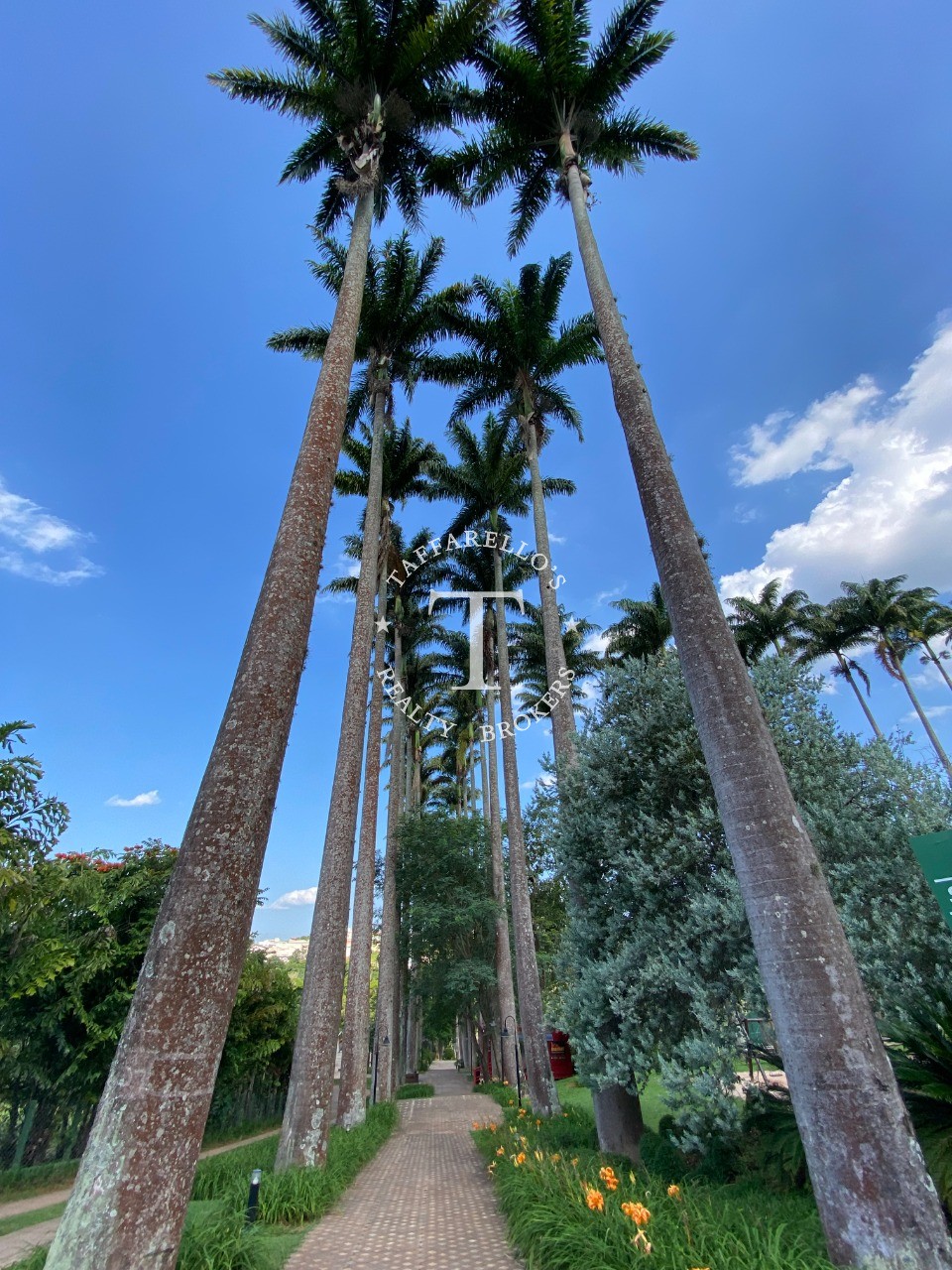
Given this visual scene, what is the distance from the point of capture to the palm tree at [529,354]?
48.4ft

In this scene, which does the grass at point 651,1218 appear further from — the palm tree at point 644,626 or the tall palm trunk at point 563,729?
the palm tree at point 644,626

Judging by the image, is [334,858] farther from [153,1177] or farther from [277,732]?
[153,1177]

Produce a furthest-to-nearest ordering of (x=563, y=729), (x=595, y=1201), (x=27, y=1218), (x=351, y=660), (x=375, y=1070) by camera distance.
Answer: (x=375, y=1070) → (x=351, y=660) → (x=563, y=729) → (x=27, y=1218) → (x=595, y=1201)

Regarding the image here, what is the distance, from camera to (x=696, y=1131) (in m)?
5.42

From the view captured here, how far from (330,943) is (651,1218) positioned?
6588mm

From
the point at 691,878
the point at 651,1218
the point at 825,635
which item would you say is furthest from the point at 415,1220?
the point at 825,635

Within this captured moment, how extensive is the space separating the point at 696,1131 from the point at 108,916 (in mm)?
12651

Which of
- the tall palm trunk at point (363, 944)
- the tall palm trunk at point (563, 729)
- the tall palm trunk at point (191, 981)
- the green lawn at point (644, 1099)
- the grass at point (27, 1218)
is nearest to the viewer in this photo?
the tall palm trunk at point (191, 981)

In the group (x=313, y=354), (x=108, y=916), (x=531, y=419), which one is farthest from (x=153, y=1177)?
(x=313, y=354)

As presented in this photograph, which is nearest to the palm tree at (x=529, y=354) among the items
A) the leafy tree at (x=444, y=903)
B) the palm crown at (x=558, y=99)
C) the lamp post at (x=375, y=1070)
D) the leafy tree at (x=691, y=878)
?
the palm crown at (x=558, y=99)

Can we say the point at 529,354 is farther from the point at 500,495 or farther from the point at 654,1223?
the point at 654,1223

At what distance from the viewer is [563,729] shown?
11109 millimetres

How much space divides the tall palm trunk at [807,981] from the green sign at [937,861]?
0.64 m

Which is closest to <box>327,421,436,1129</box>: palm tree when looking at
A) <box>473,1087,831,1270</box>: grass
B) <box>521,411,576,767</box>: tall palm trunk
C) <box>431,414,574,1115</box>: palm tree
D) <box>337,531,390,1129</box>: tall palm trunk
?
<box>337,531,390,1129</box>: tall palm trunk
